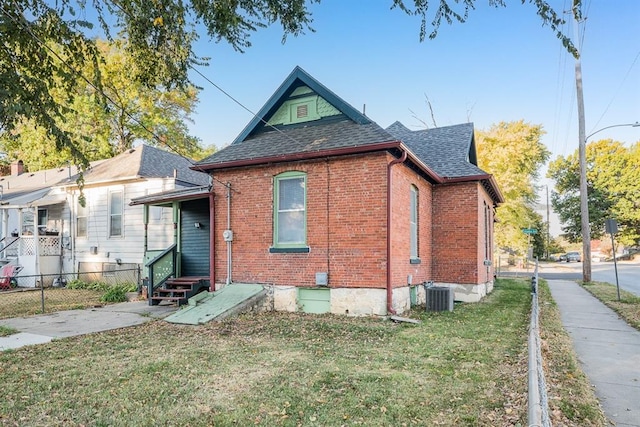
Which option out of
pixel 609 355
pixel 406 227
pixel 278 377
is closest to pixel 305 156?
pixel 406 227

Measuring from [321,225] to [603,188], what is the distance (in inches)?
1776

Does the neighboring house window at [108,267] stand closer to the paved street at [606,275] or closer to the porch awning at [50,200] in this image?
the porch awning at [50,200]

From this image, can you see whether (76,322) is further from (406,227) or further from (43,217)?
(43,217)

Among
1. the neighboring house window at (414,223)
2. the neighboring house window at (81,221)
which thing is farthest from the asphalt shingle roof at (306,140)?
the neighboring house window at (81,221)

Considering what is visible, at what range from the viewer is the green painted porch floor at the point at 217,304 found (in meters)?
8.84

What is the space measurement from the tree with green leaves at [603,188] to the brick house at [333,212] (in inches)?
1521

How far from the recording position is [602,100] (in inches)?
882

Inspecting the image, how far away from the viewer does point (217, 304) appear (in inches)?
378

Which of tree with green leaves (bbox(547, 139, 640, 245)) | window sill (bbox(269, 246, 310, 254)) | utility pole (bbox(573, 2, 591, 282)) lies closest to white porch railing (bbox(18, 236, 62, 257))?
window sill (bbox(269, 246, 310, 254))

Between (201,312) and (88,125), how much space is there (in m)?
23.9

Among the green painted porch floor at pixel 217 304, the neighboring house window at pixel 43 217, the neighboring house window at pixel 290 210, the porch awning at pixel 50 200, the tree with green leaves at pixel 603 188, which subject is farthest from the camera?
the tree with green leaves at pixel 603 188

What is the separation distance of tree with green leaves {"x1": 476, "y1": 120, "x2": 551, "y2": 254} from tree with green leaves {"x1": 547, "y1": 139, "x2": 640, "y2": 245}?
1785cm

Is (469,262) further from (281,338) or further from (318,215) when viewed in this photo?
(281,338)

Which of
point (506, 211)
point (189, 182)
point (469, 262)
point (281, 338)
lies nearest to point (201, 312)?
point (281, 338)
